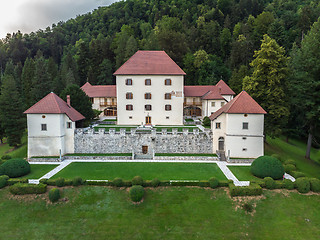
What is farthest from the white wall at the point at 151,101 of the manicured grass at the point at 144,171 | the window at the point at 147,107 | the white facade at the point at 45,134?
the manicured grass at the point at 144,171

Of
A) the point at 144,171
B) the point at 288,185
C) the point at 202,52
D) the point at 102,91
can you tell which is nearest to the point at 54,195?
the point at 144,171

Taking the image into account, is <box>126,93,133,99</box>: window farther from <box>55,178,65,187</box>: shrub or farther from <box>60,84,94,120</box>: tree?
<box>55,178,65,187</box>: shrub

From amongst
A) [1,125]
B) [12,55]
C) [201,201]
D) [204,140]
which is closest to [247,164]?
[204,140]

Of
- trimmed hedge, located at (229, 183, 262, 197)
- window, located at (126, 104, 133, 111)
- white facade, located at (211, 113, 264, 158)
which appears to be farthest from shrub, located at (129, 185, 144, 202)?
window, located at (126, 104, 133, 111)

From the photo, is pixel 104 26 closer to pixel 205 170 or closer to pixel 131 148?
pixel 131 148

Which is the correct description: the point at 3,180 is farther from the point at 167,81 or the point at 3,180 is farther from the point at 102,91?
the point at 102,91
